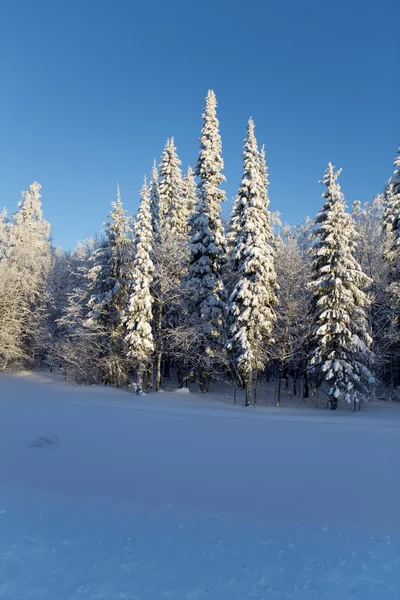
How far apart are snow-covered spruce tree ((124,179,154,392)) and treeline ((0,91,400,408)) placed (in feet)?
0.24

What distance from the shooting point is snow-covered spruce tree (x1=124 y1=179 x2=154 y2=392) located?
24.9 meters

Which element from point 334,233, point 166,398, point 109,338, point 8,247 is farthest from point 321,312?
point 8,247

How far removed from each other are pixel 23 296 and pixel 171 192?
1750 centimetres

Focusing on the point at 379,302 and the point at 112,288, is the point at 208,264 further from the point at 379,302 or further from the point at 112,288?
the point at 379,302

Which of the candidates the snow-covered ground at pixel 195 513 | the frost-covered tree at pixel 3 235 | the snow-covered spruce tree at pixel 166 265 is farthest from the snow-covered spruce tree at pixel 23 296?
the snow-covered ground at pixel 195 513

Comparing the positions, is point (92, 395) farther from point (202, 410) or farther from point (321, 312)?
point (321, 312)

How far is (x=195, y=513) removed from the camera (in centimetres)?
684

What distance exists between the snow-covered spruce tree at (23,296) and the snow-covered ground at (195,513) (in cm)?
2242

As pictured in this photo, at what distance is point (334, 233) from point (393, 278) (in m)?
5.87

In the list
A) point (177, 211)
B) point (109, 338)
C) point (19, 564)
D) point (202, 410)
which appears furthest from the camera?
point (177, 211)

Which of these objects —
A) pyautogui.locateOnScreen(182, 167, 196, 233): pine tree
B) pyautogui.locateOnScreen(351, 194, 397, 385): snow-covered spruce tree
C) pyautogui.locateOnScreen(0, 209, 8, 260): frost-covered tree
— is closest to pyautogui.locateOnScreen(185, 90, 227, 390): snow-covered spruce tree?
pyautogui.locateOnScreen(182, 167, 196, 233): pine tree

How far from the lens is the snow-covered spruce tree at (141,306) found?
24938 millimetres

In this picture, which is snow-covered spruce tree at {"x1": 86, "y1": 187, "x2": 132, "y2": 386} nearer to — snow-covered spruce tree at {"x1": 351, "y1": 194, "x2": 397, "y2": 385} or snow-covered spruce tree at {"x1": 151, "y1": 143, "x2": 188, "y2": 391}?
snow-covered spruce tree at {"x1": 151, "y1": 143, "x2": 188, "y2": 391}

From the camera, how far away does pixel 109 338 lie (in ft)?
91.2
